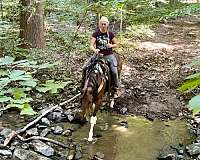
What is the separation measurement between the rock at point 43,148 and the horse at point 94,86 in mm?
755

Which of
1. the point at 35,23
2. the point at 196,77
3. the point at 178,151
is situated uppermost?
the point at 196,77

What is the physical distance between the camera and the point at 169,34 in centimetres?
1825

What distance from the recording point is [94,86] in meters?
6.36

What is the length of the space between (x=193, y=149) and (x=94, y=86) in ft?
6.15

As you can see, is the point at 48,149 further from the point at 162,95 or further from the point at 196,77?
the point at 196,77

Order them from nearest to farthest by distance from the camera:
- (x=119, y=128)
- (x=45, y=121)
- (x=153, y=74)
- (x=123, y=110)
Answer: (x=45, y=121), (x=119, y=128), (x=123, y=110), (x=153, y=74)

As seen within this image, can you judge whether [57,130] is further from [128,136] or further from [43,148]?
[128,136]

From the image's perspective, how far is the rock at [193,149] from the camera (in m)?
6.11

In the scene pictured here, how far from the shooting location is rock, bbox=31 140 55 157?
5.85 metres

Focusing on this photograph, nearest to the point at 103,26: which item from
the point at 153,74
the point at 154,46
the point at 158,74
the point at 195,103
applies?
the point at 153,74

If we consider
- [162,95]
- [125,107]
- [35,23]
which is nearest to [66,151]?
[125,107]

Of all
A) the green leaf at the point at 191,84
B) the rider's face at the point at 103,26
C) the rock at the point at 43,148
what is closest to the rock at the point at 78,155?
the rock at the point at 43,148

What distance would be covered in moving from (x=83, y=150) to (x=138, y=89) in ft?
10.8

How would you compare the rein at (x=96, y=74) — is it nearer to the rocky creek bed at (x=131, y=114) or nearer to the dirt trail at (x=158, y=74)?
the rocky creek bed at (x=131, y=114)
